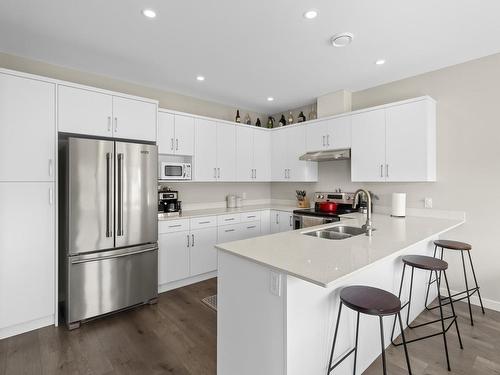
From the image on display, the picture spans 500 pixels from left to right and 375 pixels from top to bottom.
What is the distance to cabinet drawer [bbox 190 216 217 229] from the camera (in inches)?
143

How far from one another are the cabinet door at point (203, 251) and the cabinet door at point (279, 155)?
1.62 m

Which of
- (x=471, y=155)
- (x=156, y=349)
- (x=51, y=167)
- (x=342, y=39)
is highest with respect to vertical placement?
(x=342, y=39)

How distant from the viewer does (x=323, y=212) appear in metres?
3.84

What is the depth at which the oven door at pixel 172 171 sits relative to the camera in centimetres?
359

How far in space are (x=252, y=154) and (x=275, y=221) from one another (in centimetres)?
123

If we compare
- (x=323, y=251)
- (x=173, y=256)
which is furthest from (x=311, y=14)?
(x=173, y=256)

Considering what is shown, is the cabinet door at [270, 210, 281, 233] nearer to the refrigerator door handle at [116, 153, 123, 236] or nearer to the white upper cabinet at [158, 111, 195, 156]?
the white upper cabinet at [158, 111, 195, 156]

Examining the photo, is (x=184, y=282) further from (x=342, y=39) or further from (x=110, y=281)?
(x=342, y=39)

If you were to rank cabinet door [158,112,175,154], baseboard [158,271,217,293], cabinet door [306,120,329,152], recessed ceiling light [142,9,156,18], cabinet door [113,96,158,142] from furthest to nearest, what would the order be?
cabinet door [306,120,329,152]
cabinet door [158,112,175,154]
baseboard [158,271,217,293]
cabinet door [113,96,158,142]
recessed ceiling light [142,9,156,18]

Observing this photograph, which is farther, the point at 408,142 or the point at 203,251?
the point at 203,251

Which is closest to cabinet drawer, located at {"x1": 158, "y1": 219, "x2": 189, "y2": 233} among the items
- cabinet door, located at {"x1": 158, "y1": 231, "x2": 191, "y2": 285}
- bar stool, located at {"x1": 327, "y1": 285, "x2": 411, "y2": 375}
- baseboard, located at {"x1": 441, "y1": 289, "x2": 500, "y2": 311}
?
cabinet door, located at {"x1": 158, "y1": 231, "x2": 191, "y2": 285}

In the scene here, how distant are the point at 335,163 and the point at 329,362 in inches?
124

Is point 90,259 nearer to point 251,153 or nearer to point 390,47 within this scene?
point 251,153

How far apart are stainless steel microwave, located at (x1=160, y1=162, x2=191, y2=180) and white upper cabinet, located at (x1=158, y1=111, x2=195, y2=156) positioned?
171 mm
